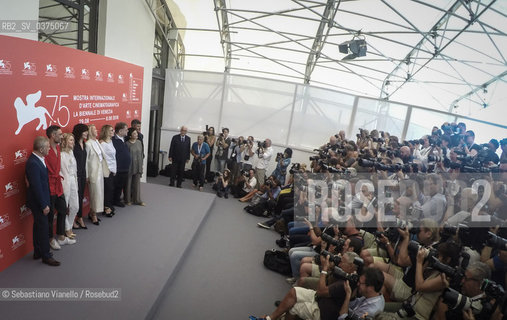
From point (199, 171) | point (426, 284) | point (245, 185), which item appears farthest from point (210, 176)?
point (426, 284)

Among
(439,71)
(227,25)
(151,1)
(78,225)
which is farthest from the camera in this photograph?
(227,25)

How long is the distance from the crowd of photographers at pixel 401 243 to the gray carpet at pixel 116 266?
50.9 inches

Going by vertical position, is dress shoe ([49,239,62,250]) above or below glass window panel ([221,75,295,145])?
below

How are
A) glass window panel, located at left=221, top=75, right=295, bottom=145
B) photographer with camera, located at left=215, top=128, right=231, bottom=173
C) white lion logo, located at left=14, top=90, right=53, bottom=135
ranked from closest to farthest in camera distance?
white lion logo, located at left=14, top=90, right=53, bottom=135 → photographer with camera, located at left=215, top=128, right=231, bottom=173 → glass window panel, located at left=221, top=75, right=295, bottom=145

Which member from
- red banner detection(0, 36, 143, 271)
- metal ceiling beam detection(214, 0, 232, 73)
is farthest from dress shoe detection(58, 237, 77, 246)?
metal ceiling beam detection(214, 0, 232, 73)

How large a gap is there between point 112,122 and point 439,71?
7835mm

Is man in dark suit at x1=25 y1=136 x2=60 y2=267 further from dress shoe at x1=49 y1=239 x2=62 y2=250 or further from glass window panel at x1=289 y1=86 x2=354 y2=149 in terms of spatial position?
glass window panel at x1=289 y1=86 x2=354 y2=149

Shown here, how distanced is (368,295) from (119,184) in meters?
3.89

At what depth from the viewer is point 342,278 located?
2.60 meters

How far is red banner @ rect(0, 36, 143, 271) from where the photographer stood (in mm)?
2893

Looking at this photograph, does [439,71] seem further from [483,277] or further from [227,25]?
[483,277]

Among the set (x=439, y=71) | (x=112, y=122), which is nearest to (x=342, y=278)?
(x=112, y=122)

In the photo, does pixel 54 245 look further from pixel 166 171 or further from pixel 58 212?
pixel 166 171

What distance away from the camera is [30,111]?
3145 mm
